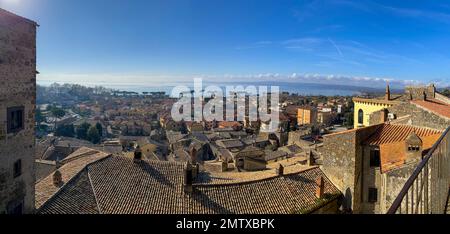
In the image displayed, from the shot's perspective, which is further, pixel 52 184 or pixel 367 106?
pixel 367 106

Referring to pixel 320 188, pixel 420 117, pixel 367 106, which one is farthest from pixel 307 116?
pixel 320 188

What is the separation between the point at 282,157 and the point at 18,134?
30.0 metres

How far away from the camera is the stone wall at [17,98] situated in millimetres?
8984

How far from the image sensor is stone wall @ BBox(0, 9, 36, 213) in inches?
354

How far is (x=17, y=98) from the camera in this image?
31.9ft

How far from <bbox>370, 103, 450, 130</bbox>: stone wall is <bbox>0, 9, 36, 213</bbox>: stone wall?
15.6 m

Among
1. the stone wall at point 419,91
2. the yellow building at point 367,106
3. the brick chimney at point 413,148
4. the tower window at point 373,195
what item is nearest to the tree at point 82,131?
the yellow building at point 367,106

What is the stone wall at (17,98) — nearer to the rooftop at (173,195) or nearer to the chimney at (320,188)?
the rooftop at (173,195)

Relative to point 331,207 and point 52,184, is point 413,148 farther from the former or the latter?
point 52,184

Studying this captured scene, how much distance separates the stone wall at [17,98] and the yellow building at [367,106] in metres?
24.5

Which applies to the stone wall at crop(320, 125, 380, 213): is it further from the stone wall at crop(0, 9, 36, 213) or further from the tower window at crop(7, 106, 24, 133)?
the tower window at crop(7, 106, 24, 133)

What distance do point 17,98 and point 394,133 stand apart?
48.6 feet
